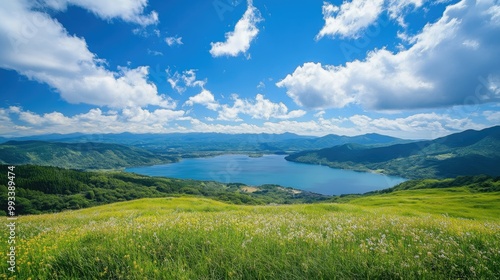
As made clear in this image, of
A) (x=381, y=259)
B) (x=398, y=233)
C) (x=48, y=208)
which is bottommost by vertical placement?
(x=48, y=208)

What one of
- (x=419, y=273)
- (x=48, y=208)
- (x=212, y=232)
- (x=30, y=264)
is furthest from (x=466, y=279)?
(x=48, y=208)

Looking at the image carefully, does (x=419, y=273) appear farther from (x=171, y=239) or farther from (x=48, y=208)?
(x=48, y=208)

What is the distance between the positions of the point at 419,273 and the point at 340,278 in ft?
4.03

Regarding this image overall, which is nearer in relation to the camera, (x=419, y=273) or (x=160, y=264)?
(x=419, y=273)

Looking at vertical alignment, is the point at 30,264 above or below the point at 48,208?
above

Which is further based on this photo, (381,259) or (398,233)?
(398,233)

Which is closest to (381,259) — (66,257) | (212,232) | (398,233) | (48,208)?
(398,233)

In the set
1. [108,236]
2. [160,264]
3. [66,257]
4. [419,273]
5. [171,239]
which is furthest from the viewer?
[108,236]

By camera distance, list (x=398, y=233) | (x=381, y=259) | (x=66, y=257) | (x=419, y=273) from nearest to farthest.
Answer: (x=419, y=273) → (x=381, y=259) → (x=66, y=257) → (x=398, y=233)

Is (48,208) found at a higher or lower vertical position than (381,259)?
lower

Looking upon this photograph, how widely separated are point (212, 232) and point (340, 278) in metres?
3.51

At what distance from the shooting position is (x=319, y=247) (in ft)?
16.9

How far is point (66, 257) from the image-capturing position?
5.09 metres

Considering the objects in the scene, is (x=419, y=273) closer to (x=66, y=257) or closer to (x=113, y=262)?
(x=113, y=262)
